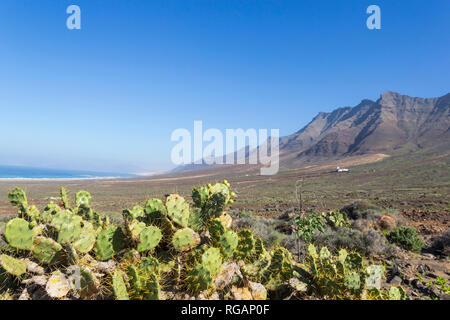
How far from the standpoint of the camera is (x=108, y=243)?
8.85 feet

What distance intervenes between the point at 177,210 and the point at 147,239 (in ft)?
1.62

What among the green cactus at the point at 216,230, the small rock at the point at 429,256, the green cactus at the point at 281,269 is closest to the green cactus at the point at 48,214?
the green cactus at the point at 216,230

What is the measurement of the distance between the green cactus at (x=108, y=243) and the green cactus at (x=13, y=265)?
2.22ft

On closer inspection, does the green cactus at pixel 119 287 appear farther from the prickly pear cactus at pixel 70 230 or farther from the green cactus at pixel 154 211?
the green cactus at pixel 154 211

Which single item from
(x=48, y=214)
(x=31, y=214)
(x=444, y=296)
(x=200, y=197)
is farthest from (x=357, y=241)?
(x=31, y=214)

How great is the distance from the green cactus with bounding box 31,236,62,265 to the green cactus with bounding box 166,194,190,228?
1.17 m

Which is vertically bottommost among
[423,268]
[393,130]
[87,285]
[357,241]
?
[423,268]

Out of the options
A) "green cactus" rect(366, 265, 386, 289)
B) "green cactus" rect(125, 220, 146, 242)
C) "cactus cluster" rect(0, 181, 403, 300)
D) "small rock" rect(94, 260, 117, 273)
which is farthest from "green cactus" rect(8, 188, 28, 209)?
"green cactus" rect(366, 265, 386, 289)

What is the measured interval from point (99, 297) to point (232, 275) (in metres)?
1.33

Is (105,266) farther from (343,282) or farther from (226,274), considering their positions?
(343,282)

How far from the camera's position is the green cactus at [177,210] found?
288 cm

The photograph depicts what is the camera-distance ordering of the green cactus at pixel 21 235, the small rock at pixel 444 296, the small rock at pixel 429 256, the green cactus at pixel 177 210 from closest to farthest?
the green cactus at pixel 21 235, the green cactus at pixel 177 210, the small rock at pixel 444 296, the small rock at pixel 429 256
